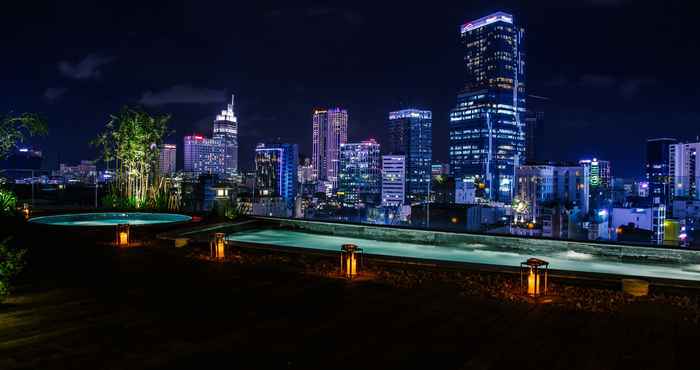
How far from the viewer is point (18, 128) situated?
6016mm

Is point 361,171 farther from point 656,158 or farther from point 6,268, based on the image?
point 6,268

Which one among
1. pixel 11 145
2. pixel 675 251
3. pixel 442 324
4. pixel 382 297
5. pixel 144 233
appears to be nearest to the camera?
pixel 442 324

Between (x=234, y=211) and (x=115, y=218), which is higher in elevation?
(x=234, y=211)

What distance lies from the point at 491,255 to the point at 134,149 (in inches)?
420

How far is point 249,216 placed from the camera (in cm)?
1238

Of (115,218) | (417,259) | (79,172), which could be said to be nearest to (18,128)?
(417,259)

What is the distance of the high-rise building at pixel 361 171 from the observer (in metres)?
79.0

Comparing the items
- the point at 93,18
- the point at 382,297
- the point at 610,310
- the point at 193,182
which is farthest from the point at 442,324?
the point at 93,18

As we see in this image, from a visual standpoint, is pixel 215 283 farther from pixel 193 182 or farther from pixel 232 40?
pixel 232 40

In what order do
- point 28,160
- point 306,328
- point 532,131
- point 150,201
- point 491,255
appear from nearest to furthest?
point 306,328, point 491,255, point 150,201, point 28,160, point 532,131

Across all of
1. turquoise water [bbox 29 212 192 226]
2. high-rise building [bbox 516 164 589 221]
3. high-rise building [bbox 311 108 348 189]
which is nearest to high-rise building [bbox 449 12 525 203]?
high-rise building [bbox 516 164 589 221]

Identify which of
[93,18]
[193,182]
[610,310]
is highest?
[93,18]

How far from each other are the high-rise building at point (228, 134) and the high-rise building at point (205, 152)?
1110mm

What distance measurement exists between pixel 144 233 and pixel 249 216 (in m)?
3.43
